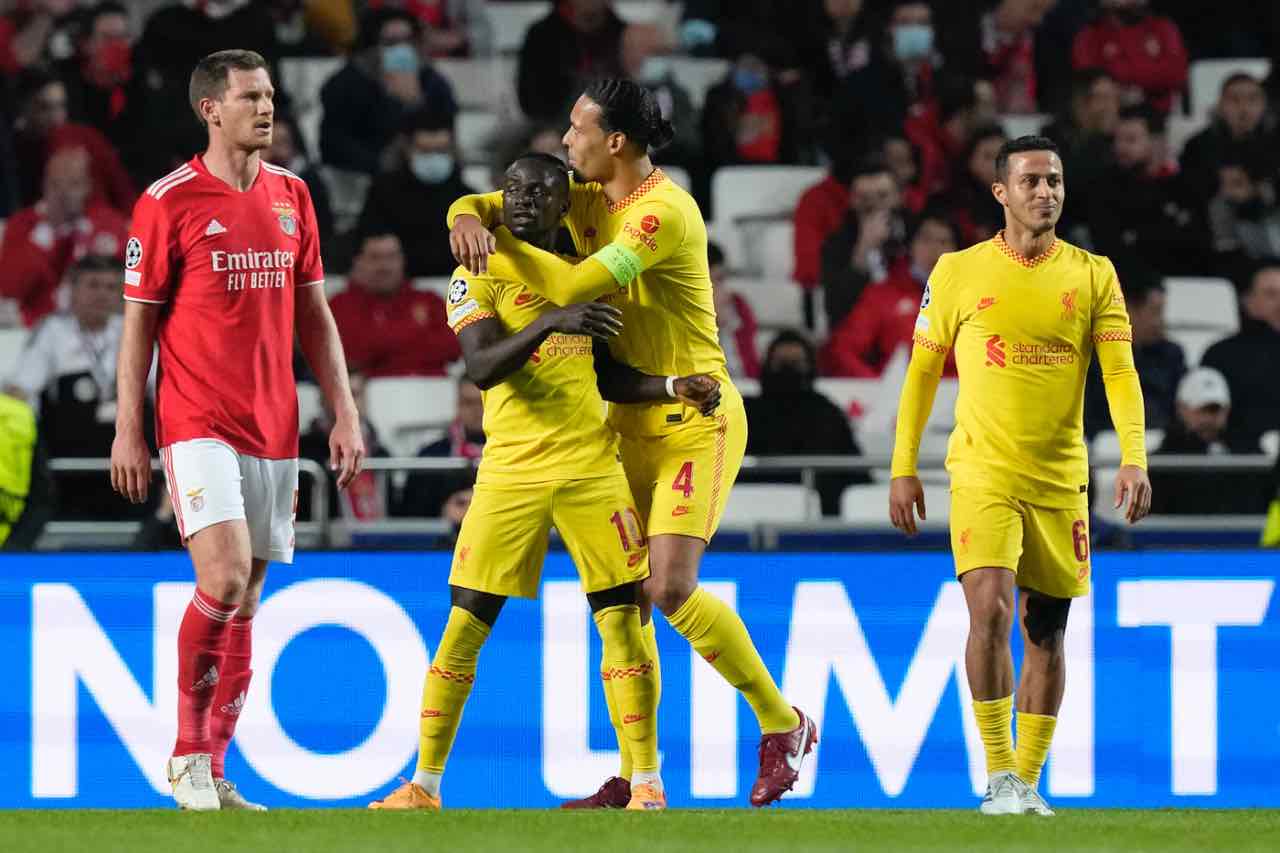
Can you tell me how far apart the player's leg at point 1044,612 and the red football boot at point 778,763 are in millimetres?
683

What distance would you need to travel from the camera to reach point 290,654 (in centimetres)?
830

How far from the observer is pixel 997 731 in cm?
693

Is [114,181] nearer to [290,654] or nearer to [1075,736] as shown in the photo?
[290,654]

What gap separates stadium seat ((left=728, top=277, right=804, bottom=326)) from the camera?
12.8 m

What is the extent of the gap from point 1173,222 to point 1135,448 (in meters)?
6.90

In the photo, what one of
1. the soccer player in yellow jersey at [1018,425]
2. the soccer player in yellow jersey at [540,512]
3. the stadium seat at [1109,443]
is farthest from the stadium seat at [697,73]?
the soccer player in yellow jersey at [540,512]

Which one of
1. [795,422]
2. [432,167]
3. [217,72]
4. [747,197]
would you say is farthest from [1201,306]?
[217,72]

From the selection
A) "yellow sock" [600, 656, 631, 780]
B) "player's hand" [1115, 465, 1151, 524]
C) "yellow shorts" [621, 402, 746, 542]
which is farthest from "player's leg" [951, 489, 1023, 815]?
"yellow sock" [600, 656, 631, 780]

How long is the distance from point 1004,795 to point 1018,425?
112cm

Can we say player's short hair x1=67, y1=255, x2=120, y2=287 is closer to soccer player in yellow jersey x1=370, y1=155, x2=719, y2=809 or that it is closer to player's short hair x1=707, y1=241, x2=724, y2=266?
player's short hair x1=707, y1=241, x2=724, y2=266

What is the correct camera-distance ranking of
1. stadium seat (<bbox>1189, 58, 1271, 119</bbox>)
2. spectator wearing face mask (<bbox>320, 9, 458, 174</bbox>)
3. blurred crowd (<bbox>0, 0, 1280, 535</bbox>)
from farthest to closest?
stadium seat (<bbox>1189, 58, 1271, 119</bbox>) → spectator wearing face mask (<bbox>320, 9, 458, 174</bbox>) → blurred crowd (<bbox>0, 0, 1280, 535</bbox>)

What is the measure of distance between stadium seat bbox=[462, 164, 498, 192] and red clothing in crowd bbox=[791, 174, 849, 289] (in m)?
1.80

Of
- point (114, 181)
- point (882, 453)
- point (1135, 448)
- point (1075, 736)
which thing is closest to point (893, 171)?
point (882, 453)

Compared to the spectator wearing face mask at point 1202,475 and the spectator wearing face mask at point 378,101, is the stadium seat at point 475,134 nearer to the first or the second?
the spectator wearing face mask at point 378,101
